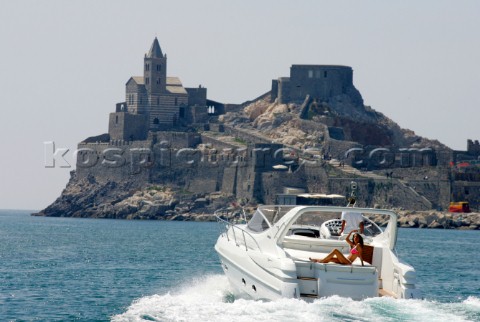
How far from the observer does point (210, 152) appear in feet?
340

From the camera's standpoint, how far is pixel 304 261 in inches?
919

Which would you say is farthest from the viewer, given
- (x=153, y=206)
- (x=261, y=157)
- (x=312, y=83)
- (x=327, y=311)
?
(x=312, y=83)

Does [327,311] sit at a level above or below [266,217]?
below

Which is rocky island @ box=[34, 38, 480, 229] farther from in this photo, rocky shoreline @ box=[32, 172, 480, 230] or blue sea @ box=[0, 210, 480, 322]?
blue sea @ box=[0, 210, 480, 322]

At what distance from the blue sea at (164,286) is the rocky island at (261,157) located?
2448 cm

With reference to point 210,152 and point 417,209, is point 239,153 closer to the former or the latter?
point 210,152

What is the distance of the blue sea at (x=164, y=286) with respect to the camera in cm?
2242

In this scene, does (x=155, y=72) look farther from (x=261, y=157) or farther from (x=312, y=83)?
(x=261, y=157)

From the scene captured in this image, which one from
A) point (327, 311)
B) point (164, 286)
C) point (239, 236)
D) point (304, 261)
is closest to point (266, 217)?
point (239, 236)

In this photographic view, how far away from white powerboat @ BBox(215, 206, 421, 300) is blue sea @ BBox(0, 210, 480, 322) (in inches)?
18.0

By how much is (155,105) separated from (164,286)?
8002 cm

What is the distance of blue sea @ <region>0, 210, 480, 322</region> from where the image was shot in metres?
22.4

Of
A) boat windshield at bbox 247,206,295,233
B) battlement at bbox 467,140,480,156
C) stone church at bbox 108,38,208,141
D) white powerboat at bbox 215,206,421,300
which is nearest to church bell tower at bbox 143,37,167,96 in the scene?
stone church at bbox 108,38,208,141

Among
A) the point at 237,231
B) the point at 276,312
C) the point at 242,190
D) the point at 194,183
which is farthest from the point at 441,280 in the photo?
the point at 194,183
